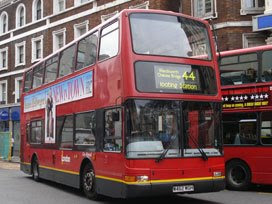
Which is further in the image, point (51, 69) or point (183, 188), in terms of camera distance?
point (51, 69)

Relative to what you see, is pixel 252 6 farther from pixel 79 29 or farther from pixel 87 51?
pixel 79 29

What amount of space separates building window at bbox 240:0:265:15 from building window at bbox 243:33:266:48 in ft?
3.42

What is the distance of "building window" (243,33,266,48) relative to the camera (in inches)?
848

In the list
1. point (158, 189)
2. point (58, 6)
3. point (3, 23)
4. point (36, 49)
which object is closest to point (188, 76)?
point (158, 189)

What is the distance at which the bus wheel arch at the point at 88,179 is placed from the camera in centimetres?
1129

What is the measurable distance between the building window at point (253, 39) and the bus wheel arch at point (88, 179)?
40.1 feet

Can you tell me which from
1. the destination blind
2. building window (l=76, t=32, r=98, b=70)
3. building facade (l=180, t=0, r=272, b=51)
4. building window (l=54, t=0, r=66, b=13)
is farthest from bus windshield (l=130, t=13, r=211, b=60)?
building window (l=54, t=0, r=66, b=13)

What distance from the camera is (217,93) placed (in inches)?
412

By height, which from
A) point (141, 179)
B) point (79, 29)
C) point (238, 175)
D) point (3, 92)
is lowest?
point (238, 175)

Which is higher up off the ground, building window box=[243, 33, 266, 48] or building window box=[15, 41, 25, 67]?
building window box=[15, 41, 25, 67]

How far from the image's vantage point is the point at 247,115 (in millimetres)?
13195

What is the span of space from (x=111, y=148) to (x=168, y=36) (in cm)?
273

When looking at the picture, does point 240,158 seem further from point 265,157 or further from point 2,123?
point 2,123

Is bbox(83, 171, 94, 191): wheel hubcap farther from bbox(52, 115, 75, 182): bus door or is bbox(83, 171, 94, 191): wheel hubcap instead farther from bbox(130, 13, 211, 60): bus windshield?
bbox(130, 13, 211, 60): bus windshield
